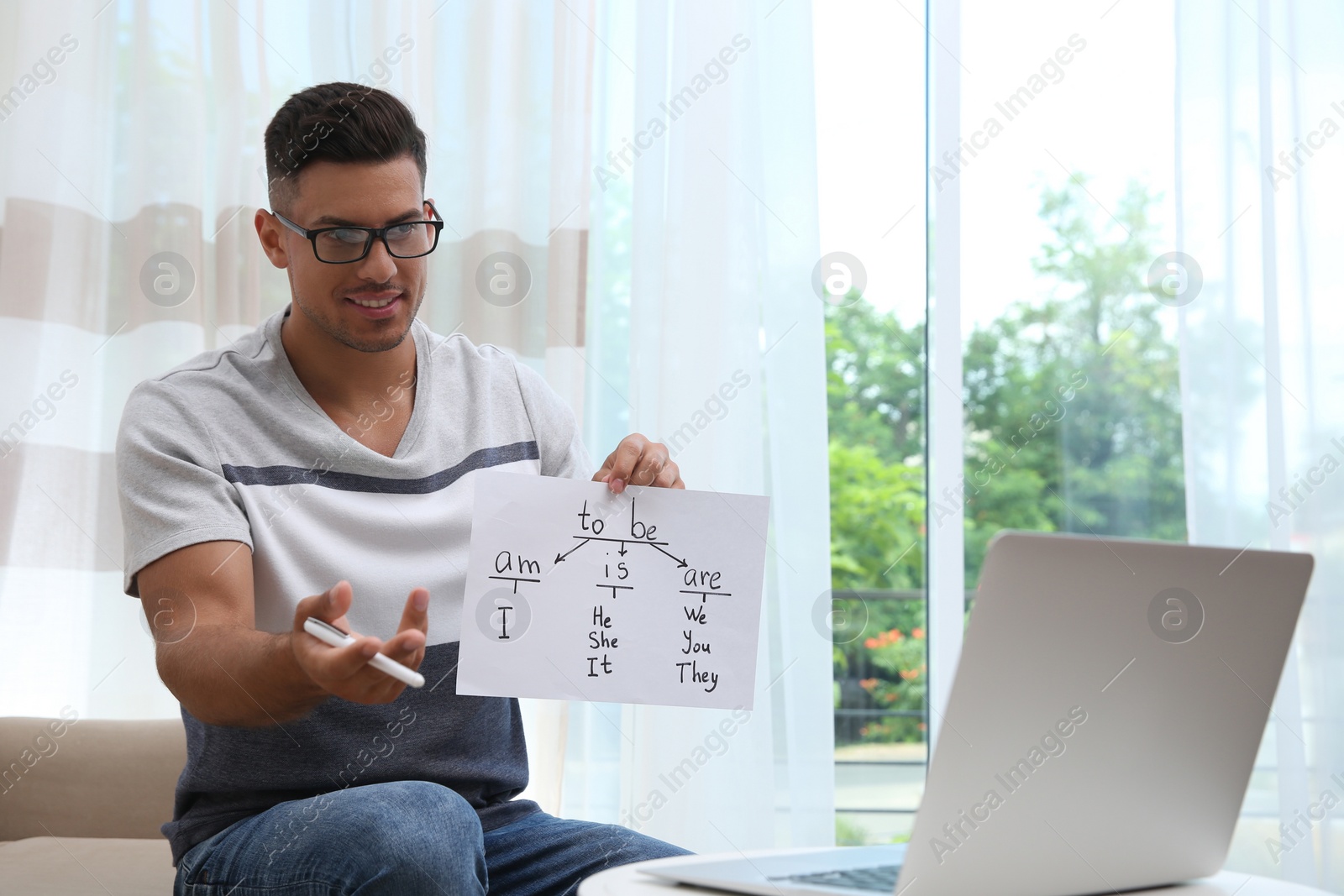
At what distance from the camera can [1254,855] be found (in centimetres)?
198

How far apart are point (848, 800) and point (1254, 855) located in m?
0.97

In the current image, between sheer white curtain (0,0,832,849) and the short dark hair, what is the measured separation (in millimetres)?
748

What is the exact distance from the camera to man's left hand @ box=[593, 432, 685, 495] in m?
1.11

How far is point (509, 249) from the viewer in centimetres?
211

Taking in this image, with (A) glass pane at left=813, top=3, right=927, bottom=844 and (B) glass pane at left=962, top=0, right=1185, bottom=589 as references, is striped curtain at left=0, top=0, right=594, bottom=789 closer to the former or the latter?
(A) glass pane at left=813, top=3, right=927, bottom=844

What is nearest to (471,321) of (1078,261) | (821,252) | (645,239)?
(645,239)

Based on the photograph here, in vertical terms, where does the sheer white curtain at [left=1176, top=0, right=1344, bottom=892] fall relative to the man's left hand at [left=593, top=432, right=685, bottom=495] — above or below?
above

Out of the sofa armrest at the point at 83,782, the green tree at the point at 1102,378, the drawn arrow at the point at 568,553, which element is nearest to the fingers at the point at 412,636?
the drawn arrow at the point at 568,553

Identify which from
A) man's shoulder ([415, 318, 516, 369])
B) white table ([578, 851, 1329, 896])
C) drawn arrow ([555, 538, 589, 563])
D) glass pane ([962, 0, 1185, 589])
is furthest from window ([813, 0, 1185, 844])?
white table ([578, 851, 1329, 896])

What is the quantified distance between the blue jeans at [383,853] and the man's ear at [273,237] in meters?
0.68

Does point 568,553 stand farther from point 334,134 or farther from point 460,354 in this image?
point 334,134

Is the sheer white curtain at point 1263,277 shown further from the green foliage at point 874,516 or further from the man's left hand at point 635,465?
the green foliage at point 874,516

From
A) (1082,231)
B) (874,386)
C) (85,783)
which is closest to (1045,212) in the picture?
(1082,231)

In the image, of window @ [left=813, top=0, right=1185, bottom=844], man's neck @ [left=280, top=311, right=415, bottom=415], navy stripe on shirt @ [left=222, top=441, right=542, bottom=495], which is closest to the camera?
navy stripe on shirt @ [left=222, top=441, right=542, bottom=495]
